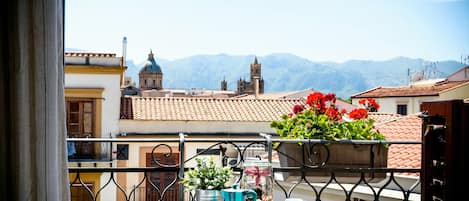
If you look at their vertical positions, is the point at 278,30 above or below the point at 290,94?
above

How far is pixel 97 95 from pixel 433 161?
32.3 ft

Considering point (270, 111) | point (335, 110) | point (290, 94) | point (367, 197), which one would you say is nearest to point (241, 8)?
point (290, 94)

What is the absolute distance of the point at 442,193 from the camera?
60.6 inches

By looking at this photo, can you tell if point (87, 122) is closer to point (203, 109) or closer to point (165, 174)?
point (203, 109)

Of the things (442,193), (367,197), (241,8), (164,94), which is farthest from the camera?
(164,94)

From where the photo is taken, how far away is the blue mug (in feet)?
4.38

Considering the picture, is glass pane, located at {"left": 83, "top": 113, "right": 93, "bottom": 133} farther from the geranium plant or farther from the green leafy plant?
the green leafy plant

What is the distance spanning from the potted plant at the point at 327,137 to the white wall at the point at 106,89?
903 centimetres

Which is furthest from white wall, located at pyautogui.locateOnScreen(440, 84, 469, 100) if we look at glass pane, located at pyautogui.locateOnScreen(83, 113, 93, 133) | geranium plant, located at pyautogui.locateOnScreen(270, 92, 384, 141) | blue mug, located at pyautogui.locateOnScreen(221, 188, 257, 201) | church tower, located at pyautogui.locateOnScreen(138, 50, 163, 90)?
church tower, located at pyautogui.locateOnScreen(138, 50, 163, 90)

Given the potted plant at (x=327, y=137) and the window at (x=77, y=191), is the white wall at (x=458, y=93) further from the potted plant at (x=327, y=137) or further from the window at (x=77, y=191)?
the window at (x=77, y=191)

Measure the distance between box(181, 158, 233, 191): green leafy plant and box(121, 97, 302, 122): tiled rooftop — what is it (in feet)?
30.3

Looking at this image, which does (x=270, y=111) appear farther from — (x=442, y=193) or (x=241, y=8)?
(x=442, y=193)

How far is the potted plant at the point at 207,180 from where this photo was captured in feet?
4.59

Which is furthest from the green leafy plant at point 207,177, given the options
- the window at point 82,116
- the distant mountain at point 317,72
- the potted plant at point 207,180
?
the window at point 82,116
